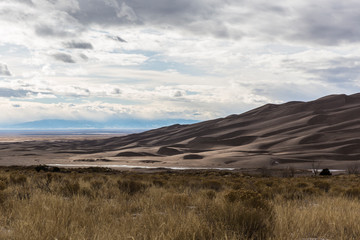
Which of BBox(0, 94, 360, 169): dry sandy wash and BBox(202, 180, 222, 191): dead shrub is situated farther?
BBox(0, 94, 360, 169): dry sandy wash

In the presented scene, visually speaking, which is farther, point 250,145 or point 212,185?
point 250,145

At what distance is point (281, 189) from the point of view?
13445mm

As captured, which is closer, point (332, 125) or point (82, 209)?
point (82, 209)

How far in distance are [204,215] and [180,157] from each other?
7807 cm

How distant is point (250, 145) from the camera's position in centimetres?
9681

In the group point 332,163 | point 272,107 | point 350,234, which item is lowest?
point 332,163

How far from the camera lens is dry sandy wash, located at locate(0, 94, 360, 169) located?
233 feet

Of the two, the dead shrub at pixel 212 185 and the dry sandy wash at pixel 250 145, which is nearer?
the dead shrub at pixel 212 185

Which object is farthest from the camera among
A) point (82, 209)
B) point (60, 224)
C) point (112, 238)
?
point (82, 209)

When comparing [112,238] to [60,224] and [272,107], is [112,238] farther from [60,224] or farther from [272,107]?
[272,107]

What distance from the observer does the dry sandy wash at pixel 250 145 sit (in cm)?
7112

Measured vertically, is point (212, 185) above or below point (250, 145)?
above

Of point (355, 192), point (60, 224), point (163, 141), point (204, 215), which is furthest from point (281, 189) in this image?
point (163, 141)

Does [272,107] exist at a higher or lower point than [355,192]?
higher
